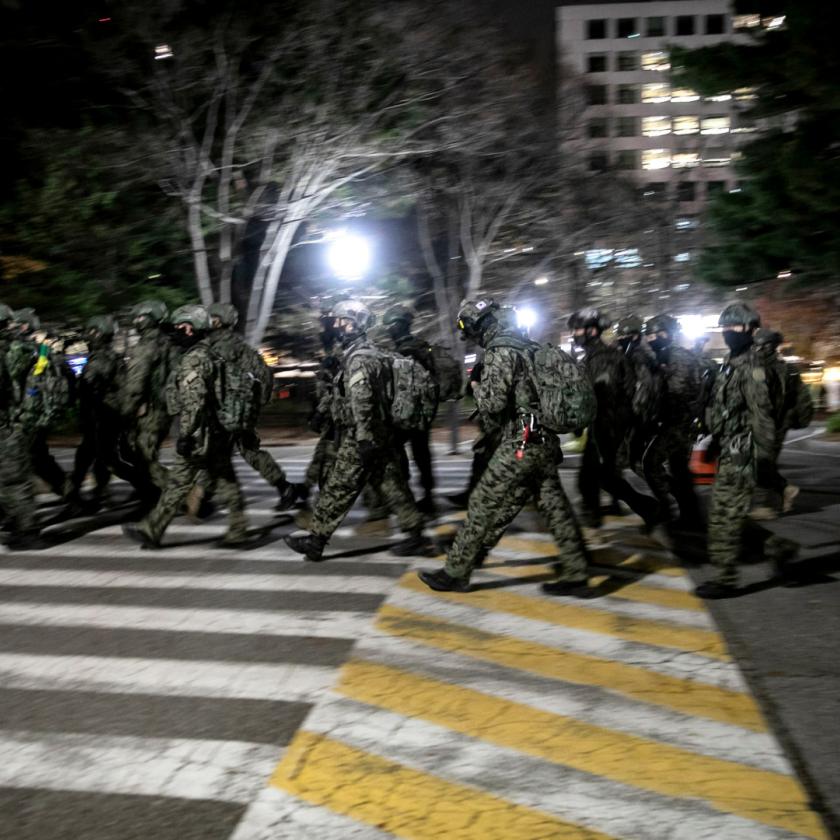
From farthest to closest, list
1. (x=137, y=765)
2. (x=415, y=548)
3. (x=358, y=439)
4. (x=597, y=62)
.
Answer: (x=597, y=62) < (x=415, y=548) < (x=358, y=439) < (x=137, y=765)

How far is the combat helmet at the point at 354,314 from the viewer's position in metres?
7.44

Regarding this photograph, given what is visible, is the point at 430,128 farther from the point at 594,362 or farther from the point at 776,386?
the point at 776,386

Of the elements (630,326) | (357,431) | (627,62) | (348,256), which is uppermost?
(627,62)

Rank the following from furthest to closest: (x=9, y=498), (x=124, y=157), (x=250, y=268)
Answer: (x=250, y=268) → (x=124, y=157) → (x=9, y=498)

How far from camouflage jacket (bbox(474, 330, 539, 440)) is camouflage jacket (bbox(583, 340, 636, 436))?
2.43 metres

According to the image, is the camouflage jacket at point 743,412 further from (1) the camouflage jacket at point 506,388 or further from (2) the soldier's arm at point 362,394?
(2) the soldier's arm at point 362,394

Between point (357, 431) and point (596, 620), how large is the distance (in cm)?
220

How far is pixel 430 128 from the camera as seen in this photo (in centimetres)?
2117

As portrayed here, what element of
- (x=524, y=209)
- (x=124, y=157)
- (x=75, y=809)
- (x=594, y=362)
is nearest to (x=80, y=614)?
Answer: (x=75, y=809)

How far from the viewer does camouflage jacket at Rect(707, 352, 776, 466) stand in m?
6.17

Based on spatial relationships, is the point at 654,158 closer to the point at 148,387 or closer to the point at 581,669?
the point at 148,387

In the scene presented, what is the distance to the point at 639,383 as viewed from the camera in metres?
8.73

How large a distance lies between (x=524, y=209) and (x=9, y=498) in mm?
20511

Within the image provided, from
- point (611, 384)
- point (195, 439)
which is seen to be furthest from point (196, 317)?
point (611, 384)
